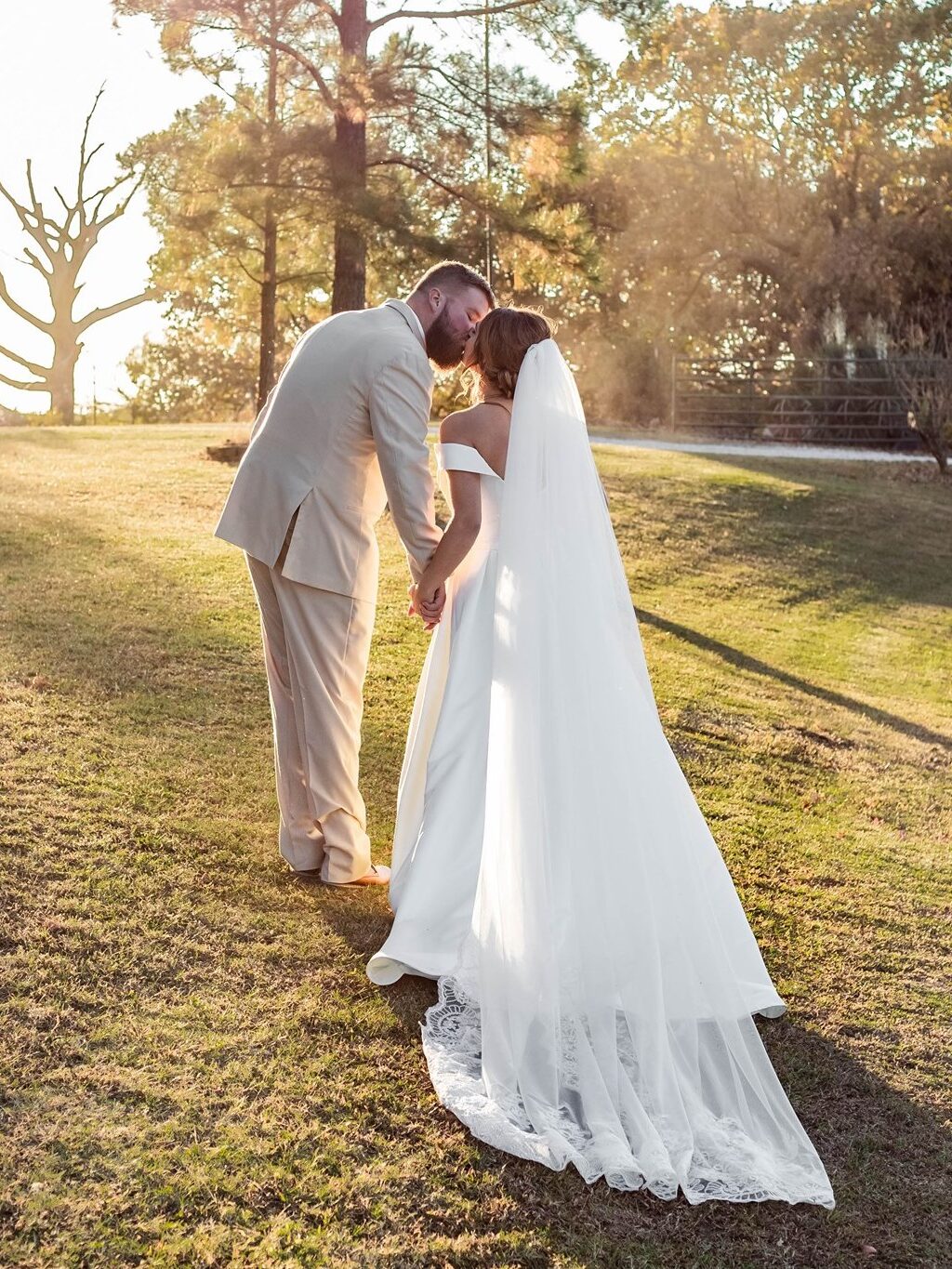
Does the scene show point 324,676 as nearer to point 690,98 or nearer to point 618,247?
point 618,247

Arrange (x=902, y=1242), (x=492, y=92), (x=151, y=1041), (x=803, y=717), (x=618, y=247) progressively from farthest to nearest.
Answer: (x=618, y=247) → (x=492, y=92) → (x=803, y=717) → (x=151, y=1041) → (x=902, y=1242)

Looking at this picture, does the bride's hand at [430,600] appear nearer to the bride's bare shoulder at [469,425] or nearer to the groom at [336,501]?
the groom at [336,501]

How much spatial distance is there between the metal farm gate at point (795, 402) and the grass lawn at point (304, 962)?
1458 centimetres

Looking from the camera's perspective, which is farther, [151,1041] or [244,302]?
[244,302]

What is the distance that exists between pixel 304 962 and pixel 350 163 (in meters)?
9.01

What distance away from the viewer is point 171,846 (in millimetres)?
4875

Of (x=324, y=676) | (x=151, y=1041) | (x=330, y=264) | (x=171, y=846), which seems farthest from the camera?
(x=330, y=264)

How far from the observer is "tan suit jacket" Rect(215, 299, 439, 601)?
164 inches

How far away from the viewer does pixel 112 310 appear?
33.9 m

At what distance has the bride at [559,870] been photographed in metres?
3.28

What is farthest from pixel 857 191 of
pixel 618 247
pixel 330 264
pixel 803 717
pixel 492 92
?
pixel 803 717

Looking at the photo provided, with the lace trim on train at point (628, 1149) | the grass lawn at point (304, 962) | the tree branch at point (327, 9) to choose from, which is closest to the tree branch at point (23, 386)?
the tree branch at point (327, 9)

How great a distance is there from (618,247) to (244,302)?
548 inches

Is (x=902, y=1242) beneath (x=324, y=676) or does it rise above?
beneath
